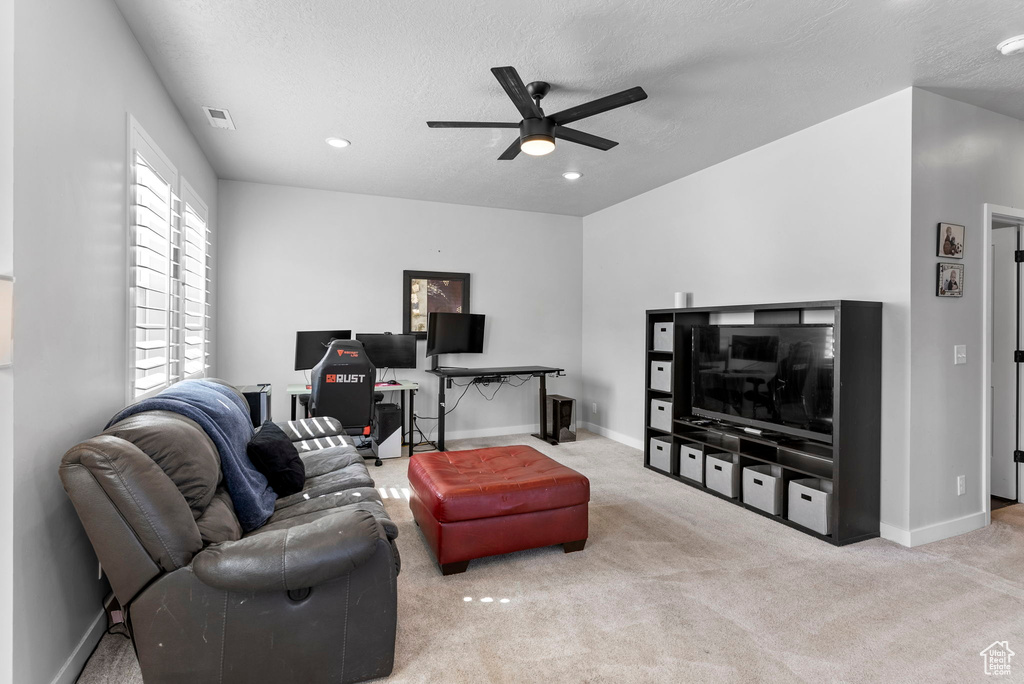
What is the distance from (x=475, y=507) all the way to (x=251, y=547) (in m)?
1.24

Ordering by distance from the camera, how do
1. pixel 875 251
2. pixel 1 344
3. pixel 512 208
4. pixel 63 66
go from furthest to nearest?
pixel 512 208
pixel 875 251
pixel 63 66
pixel 1 344

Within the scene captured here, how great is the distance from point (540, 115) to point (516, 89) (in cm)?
31

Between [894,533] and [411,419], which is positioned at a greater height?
[411,419]

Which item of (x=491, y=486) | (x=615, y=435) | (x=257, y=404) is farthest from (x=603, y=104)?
(x=615, y=435)

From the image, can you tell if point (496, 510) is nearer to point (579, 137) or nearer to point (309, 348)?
point (579, 137)

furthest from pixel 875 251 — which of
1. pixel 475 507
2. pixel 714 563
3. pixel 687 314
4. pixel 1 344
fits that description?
pixel 1 344

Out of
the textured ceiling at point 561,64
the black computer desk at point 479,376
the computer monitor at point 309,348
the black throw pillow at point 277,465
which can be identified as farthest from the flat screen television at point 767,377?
the computer monitor at point 309,348

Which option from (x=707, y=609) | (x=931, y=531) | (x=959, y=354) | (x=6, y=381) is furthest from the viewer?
(x=959, y=354)

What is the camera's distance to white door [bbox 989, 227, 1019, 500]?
381 cm

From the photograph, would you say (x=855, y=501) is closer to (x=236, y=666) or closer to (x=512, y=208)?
(x=236, y=666)

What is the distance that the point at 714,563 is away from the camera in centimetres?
279

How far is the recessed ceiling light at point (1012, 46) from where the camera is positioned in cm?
247

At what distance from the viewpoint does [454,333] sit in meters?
5.53

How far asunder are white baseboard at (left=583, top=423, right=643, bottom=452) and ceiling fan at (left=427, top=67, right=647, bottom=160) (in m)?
3.30
